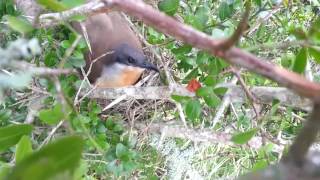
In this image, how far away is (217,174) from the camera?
3049mm

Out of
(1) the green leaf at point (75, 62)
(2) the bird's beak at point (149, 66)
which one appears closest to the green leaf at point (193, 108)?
(1) the green leaf at point (75, 62)

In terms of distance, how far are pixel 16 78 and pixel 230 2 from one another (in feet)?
4.05

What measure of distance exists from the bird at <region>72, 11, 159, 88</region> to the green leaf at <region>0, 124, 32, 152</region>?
5.35 ft

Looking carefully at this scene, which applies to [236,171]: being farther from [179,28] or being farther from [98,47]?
[179,28]

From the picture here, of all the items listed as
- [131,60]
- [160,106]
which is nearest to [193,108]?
[160,106]

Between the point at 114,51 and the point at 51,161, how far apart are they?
85.8 inches

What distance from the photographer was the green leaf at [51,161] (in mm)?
260

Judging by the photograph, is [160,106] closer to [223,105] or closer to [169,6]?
[223,105]

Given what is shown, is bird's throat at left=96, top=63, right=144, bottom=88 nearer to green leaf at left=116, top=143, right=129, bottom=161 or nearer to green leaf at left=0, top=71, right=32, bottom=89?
green leaf at left=116, top=143, right=129, bottom=161

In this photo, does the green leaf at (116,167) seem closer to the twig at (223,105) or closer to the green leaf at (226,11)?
the twig at (223,105)

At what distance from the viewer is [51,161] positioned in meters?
0.27

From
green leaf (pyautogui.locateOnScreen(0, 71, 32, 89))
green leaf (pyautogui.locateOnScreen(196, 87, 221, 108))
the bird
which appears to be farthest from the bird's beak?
green leaf (pyautogui.locateOnScreen(0, 71, 32, 89))

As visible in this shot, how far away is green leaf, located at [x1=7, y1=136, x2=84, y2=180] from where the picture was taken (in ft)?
0.85

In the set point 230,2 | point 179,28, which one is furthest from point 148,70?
point 179,28
